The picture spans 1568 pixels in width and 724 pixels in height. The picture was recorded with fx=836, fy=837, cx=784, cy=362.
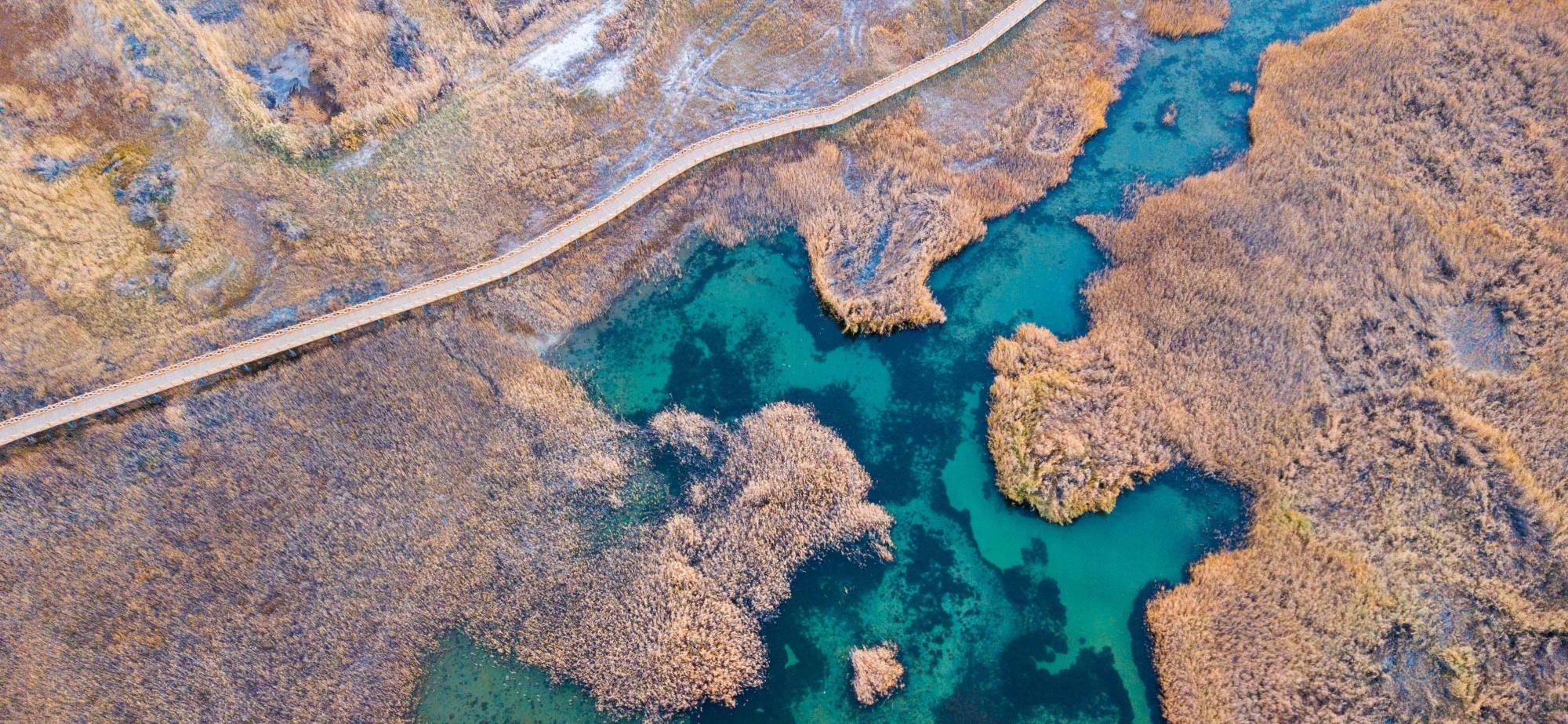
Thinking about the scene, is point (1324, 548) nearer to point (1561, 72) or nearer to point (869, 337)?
point (869, 337)

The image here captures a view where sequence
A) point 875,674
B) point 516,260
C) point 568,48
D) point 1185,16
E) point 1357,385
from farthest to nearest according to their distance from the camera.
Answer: point 1185,16 → point 568,48 → point 516,260 → point 1357,385 → point 875,674

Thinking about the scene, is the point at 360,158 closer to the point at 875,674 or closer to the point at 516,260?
the point at 516,260

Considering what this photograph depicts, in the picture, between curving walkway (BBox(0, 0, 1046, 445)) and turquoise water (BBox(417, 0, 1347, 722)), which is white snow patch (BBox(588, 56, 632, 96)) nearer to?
curving walkway (BBox(0, 0, 1046, 445))

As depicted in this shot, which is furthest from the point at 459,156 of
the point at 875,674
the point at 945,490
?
the point at 875,674

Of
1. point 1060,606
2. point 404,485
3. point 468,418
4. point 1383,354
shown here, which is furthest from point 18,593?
point 1383,354

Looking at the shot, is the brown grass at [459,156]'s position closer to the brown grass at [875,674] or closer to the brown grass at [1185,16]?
the brown grass at [1185,16]

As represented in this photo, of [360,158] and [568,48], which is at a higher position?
[568,48]

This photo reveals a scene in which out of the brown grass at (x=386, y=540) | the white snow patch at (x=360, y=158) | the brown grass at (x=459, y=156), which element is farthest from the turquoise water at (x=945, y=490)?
the white snow patch at (x=360, y=158)
